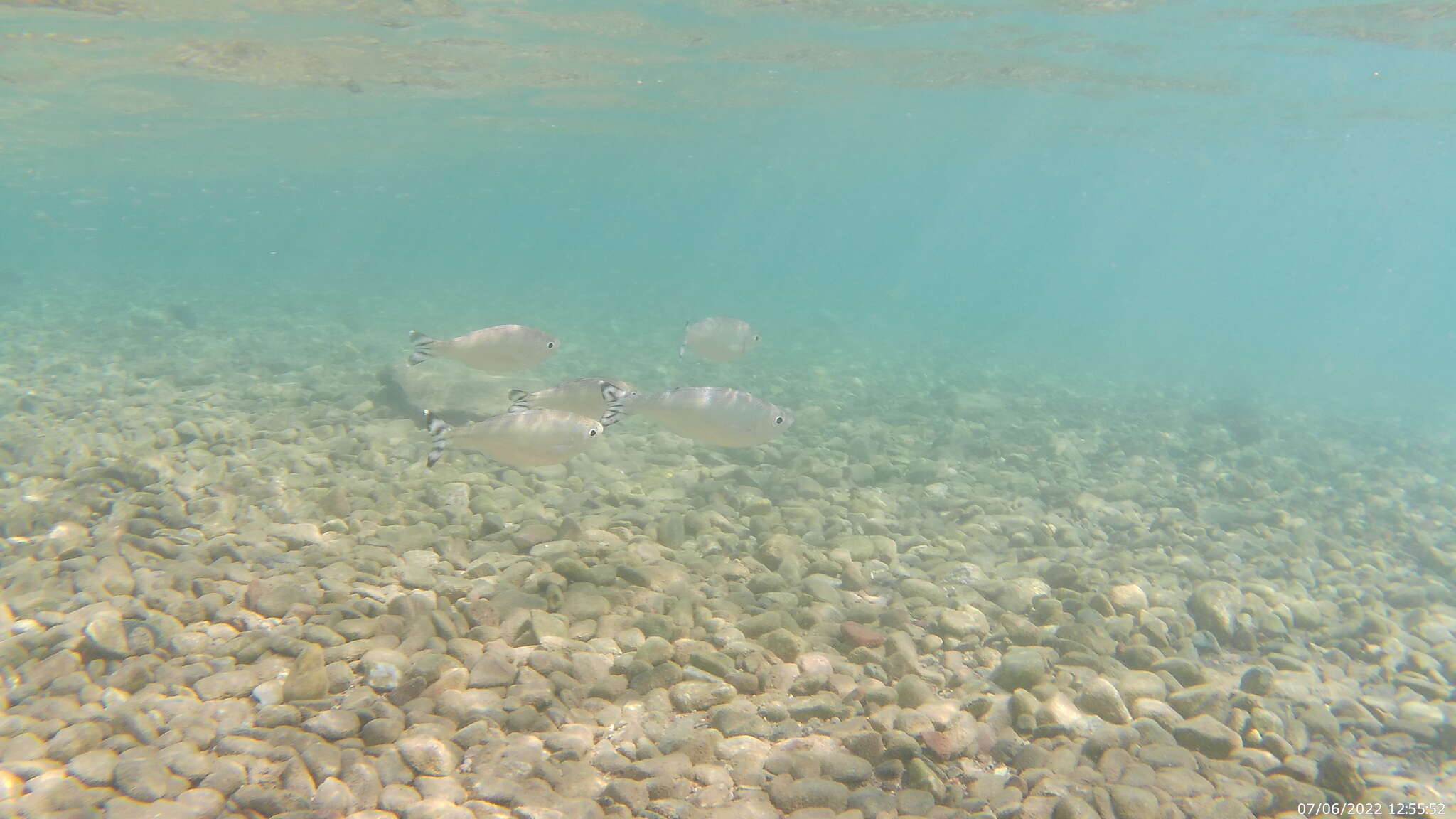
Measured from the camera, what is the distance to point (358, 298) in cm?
3030

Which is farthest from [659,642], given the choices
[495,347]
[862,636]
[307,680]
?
[495,347]

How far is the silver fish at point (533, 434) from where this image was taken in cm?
442

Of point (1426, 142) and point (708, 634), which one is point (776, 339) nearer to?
point (708, 634)

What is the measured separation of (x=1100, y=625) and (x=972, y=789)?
256 cm

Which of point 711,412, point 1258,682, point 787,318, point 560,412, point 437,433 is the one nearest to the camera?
point 437,433

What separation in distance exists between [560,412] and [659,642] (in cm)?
148

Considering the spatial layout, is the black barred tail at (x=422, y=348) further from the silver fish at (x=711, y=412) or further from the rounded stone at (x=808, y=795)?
the rounded stone at (x=808, y=795)

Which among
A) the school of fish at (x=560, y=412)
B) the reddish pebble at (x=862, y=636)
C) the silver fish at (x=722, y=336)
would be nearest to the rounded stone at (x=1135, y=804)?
the reddish pebble at (x=862, y=636)

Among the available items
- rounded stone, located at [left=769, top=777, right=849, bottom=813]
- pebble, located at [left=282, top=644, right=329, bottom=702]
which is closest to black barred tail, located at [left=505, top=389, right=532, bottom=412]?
pebble, located at [left=282, top=644, right=329, bottom=702]

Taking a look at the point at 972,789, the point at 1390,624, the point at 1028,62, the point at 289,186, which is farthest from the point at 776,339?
the point at 289,186

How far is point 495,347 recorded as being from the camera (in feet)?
18.1

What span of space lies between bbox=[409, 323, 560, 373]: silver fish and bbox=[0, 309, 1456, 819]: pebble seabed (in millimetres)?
1326

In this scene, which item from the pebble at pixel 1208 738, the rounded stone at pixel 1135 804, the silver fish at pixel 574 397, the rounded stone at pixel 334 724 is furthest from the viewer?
the silver fish at pixel 574 397

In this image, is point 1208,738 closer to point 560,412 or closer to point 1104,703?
point 1104,703
